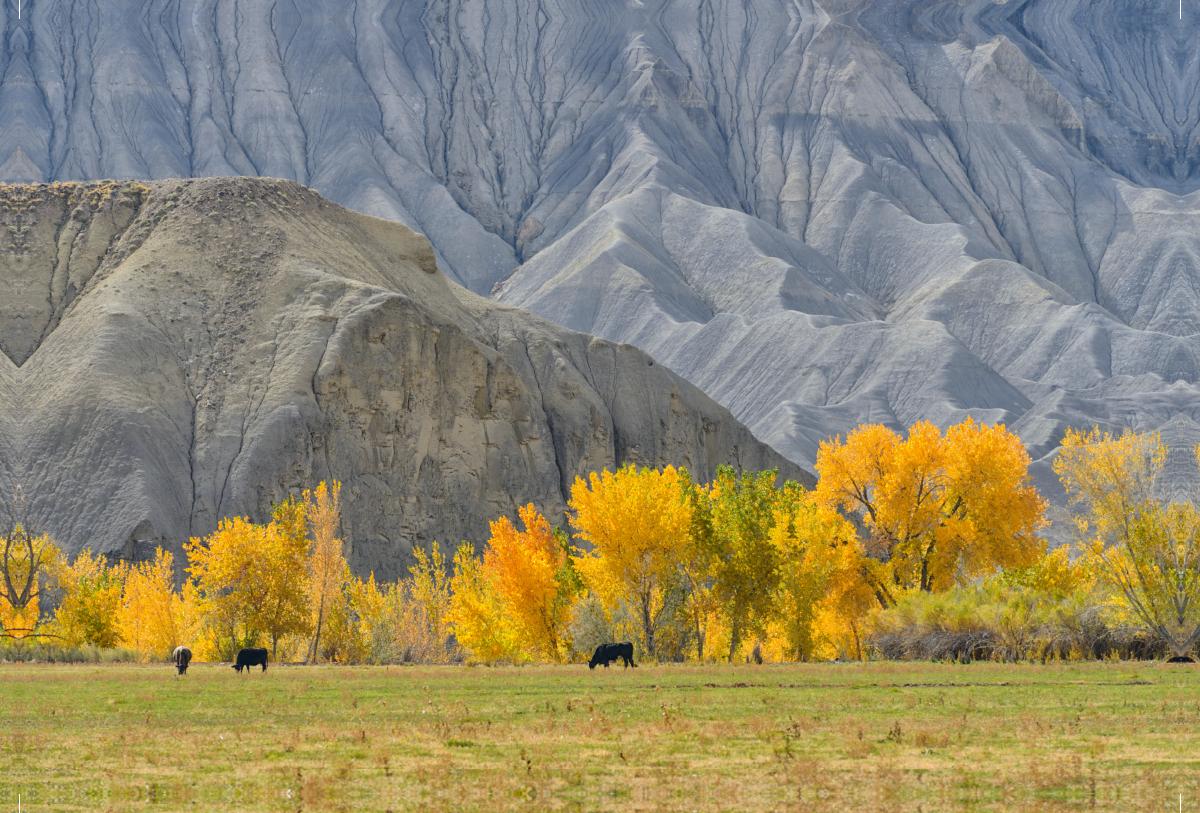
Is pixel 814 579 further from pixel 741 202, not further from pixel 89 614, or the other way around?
pixel 741 202

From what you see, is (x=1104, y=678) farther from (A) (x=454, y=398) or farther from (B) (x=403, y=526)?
(A) (x=454, y=398)

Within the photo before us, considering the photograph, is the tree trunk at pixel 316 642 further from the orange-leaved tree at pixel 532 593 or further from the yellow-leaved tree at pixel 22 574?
the yellow-leaved tree at pixel 22 574

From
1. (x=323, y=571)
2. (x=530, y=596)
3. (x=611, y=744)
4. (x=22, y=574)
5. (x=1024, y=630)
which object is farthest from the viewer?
(x=22, y=574)

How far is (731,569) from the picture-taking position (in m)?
41.3

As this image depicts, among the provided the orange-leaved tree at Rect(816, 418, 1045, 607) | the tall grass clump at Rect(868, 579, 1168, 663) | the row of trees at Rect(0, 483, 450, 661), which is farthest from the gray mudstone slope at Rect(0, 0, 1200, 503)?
the tall grass clump at Rect(868, 579, 1168, 663)

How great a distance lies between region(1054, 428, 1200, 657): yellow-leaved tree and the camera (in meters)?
35.5

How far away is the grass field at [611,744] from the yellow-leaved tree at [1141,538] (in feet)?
26.0

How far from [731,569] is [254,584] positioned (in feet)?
48.8

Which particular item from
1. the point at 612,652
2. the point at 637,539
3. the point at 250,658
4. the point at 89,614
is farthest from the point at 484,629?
the point at 250,658

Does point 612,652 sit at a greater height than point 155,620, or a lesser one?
lesser

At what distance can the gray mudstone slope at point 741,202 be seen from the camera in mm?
137375

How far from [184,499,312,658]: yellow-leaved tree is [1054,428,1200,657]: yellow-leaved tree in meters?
23.4

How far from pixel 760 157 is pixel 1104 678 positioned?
168 metres

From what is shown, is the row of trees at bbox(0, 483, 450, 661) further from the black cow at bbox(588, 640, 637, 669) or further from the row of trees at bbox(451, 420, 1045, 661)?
the black cow at bbox(588, 640, 637, 669)
